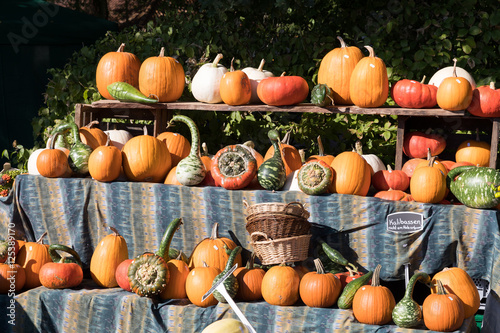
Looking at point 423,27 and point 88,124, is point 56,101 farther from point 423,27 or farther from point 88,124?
point 423,27

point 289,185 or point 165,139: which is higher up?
point 165,139

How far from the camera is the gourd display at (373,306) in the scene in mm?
3258

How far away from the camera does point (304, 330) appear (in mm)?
3393

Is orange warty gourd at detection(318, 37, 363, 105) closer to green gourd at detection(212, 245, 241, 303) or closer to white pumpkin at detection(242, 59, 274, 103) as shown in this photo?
white pumpkin at detection(242, 59, 274, 103)

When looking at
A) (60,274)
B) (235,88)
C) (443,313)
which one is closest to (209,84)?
(235,88)

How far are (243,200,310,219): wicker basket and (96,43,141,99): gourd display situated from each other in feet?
5.97

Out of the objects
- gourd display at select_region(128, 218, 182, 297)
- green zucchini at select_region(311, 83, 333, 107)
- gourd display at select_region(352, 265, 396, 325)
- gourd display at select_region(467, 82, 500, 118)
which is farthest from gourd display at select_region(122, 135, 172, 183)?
gourd display at select_region(467, 82, 500, 118)

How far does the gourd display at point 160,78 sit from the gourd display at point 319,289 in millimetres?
1995

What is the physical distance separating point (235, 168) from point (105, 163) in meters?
0.93

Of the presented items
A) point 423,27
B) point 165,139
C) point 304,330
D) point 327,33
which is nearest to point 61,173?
point 165,139

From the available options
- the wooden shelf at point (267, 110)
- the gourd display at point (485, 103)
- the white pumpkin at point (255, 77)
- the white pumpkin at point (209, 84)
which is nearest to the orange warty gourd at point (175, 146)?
the wooden shelf at point (267, 110)

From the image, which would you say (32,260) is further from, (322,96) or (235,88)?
(322,96)

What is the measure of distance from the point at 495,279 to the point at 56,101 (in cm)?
467

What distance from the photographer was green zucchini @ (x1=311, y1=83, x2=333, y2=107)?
4242mm
